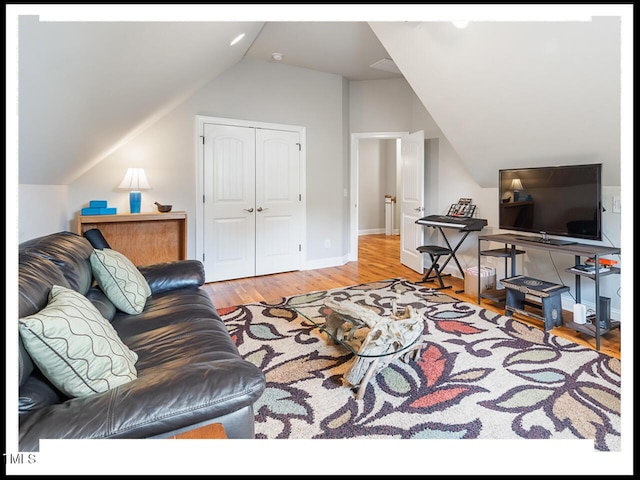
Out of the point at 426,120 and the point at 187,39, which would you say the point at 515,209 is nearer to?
the point at 426,120

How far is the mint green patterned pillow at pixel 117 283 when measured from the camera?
2.08 meters

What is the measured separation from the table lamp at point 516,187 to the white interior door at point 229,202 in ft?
10.0

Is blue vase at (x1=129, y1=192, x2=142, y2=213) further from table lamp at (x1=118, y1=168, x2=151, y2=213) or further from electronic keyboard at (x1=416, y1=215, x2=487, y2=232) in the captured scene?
electronic keyboard at (x1=416, y1=215, x2=487, y2=232)

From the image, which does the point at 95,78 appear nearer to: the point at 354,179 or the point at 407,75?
the point at 407,75

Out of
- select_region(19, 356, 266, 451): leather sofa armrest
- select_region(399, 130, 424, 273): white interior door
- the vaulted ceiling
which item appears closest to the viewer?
select_region(19, 356, 266, 451): leather sofa armrest

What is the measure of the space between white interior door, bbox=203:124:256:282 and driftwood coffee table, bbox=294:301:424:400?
245cm

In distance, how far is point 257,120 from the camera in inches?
186

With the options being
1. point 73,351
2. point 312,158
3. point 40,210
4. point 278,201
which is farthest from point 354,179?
point 73,351

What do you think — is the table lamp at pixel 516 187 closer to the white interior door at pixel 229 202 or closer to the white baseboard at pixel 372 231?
the white interior door at pixel 229 202

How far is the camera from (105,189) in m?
3.88

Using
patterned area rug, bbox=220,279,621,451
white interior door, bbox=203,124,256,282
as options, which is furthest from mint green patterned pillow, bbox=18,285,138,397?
white interior door, bbox=203,124,256,282

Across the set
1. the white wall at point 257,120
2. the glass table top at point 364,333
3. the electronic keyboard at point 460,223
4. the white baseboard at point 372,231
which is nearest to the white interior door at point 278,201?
the white wall at point 257,120

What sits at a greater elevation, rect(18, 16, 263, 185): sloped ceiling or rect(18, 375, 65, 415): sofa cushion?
rect(18, 16, 263, 185): sloped ceiling

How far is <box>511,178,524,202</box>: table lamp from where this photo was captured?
132 inches
